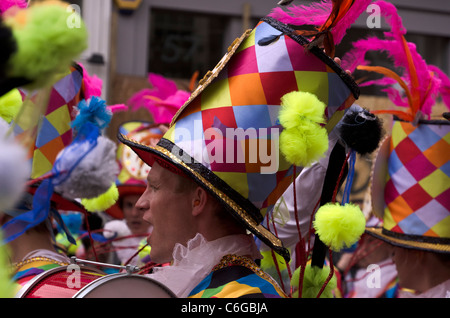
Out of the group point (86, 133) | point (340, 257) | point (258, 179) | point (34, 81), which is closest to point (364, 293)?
point (340, 257)

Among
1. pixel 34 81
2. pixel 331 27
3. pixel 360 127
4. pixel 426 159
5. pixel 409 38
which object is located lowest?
pixel 426 159

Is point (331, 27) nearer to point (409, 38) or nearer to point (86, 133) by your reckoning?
point (86, 133)

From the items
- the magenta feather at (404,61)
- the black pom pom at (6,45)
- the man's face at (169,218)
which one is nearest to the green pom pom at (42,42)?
the black pom pom at (6,45)

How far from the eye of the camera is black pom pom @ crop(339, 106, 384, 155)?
7.41ft

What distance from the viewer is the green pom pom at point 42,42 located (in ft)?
3.06

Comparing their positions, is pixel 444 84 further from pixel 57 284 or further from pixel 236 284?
pixel 57 284

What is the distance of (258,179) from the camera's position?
72.1 inches

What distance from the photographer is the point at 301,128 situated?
1744 mm

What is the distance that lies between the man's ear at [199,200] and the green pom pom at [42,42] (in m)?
0.97

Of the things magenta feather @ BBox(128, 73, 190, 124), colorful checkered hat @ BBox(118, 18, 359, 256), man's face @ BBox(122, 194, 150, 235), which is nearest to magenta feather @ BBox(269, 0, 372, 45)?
colorful checkered hat @ BBox(118, 18, 359, 256)

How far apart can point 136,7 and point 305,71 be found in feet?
18.7

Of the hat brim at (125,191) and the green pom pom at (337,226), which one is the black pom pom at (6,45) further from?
the hat brim at (125,191)

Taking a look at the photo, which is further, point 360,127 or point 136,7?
point 136,7

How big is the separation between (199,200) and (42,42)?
103 centimetres
